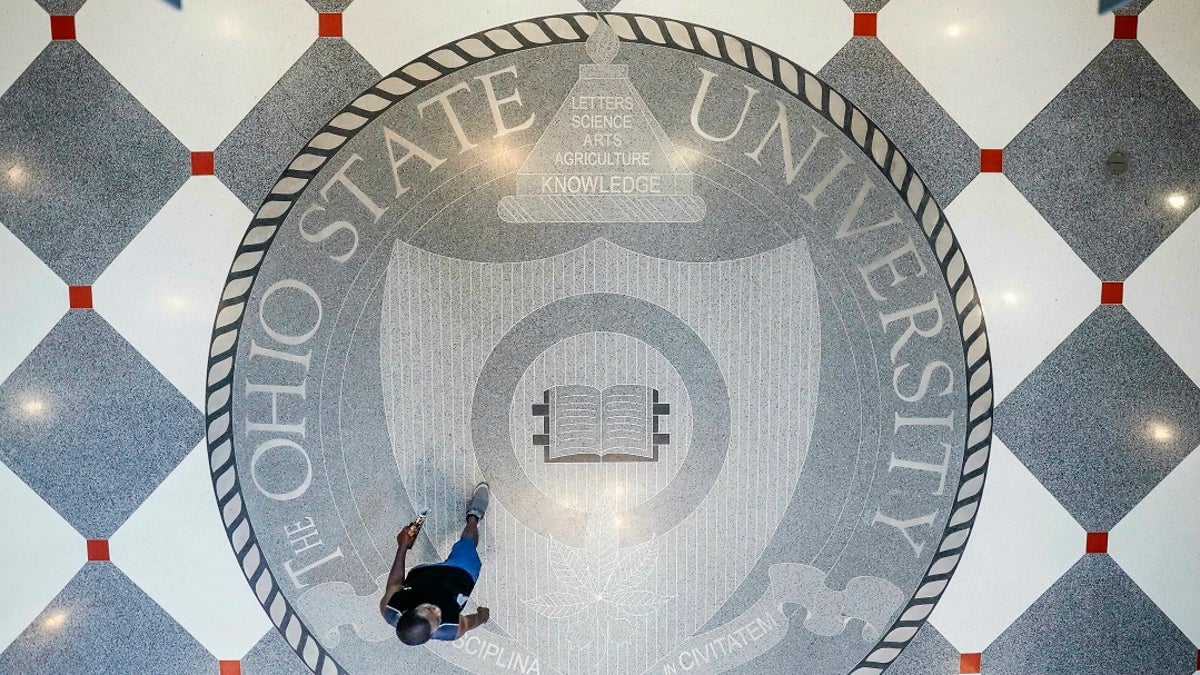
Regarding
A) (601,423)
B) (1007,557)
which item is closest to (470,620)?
(601,423)

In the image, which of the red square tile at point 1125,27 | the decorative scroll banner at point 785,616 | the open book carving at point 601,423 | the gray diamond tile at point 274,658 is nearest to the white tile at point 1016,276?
the red square tile at point 1125,27

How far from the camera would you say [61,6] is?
6.34 ft

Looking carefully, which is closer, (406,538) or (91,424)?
(406,538)

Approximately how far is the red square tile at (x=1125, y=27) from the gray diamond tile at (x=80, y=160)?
2588 millimetres

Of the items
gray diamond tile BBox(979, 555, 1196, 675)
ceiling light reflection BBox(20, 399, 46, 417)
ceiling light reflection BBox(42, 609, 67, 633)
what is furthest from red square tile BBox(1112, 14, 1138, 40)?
ceiling light reflection BBox(42, 609, 67, 633)

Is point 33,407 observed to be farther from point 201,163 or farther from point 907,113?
point 907,113

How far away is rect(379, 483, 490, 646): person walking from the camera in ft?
5.05

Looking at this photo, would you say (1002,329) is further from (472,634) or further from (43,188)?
(43,188)

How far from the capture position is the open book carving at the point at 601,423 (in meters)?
1.98

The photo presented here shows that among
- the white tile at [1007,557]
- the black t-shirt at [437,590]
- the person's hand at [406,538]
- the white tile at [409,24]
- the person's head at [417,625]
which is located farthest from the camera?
the white tile at [1007,557]

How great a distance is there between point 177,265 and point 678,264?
4.54 ft

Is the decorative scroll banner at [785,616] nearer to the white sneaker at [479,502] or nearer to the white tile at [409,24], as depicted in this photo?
the white sneaker at [479,502]

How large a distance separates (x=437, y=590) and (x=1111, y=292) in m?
1.99

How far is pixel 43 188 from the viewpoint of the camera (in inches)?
76.9
